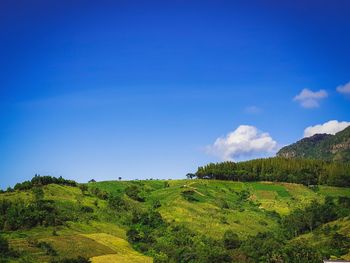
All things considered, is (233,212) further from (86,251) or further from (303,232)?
(86,251)

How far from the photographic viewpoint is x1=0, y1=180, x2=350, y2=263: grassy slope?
10900 cm

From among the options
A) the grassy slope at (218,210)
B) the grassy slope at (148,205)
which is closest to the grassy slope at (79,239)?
the grassy slope at (148,205)

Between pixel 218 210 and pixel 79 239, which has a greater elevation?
pixel 218 210

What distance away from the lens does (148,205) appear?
17750 centimetres

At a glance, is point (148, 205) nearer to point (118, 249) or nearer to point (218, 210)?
point (218, 210)

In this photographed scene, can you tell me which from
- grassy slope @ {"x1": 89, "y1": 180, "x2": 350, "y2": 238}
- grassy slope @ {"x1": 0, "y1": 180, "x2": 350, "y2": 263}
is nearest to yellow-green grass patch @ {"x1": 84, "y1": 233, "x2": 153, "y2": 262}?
grassy slope @ {"x1": 0, "y1": 180, "x2": 350, "y2": 263}

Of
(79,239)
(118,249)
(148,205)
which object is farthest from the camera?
(148,205)

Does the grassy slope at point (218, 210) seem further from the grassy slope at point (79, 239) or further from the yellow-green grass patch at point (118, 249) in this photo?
the yellow-green grass patch at point (118, 249)

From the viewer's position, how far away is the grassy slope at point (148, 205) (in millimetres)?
109000

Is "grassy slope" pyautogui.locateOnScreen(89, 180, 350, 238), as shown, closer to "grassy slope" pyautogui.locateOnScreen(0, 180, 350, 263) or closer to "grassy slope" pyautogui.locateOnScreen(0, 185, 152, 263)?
"grassy slope" pyautogui.locateOnScreen(0, 180, 350, 263)

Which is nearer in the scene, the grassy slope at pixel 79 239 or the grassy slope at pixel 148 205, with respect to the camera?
the grassy slope at pixel 79 239

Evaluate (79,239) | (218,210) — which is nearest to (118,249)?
(79,239)

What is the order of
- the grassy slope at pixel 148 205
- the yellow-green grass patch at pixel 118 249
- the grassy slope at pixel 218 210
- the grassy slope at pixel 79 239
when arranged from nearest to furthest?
the grassy slope at pixel 79 239
the yellow-green grass patch at pixel 118 249
the grassy slope at pixel 148 205
the grassy slope at pixel 218 210

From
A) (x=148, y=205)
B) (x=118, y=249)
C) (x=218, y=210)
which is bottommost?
(x=118, y=249)
